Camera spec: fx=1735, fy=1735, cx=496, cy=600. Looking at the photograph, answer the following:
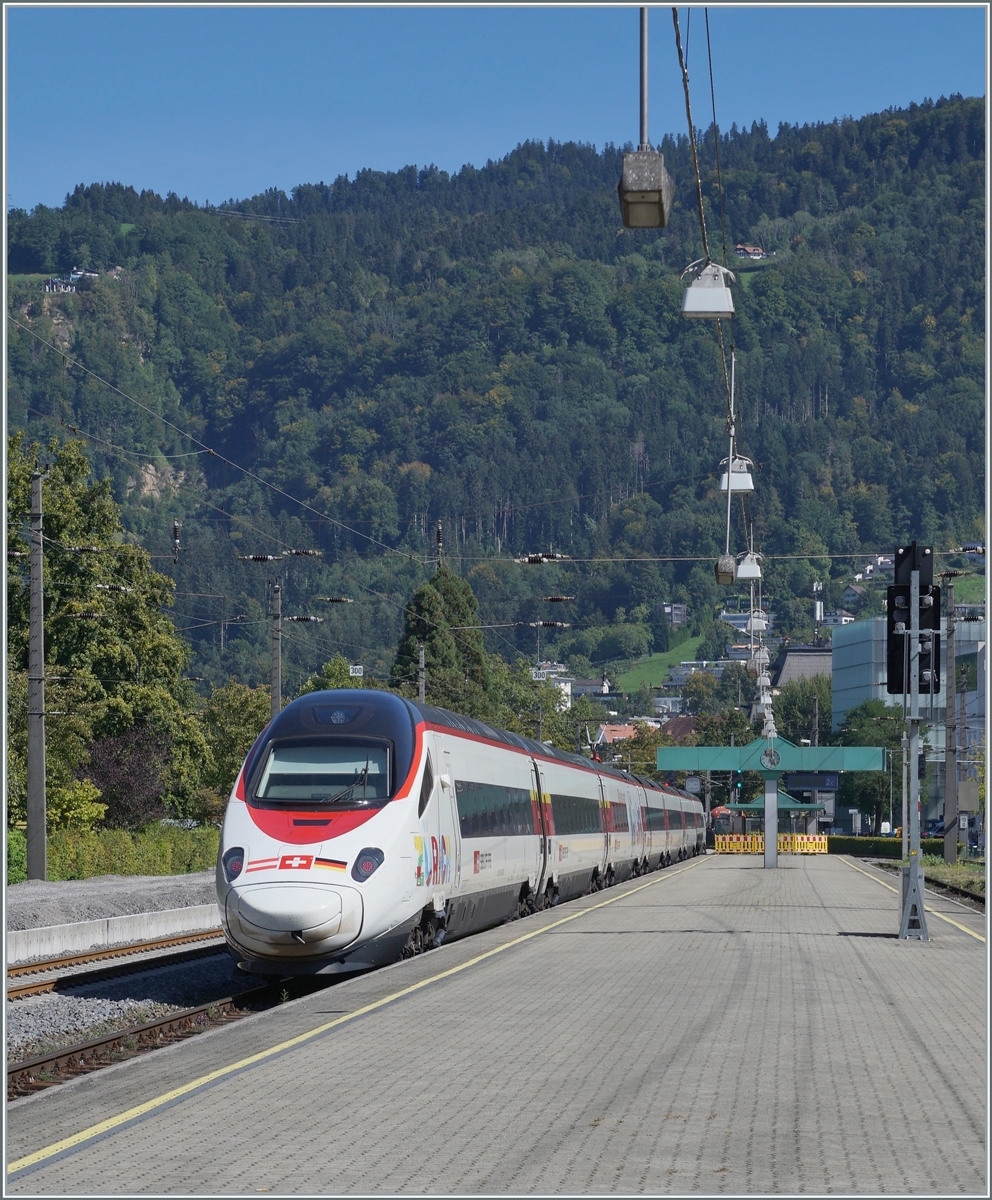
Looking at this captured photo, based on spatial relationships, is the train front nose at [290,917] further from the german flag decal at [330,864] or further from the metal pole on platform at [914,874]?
the metal pole on platform at [914,874]

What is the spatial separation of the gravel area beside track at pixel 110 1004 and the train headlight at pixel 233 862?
176 cm

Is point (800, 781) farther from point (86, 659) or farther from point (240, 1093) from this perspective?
point (240, 1093)

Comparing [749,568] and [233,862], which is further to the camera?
[749,568]

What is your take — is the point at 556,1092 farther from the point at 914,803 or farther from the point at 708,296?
the point at 914,803

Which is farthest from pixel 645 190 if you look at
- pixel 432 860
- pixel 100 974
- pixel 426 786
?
pixel 100 974

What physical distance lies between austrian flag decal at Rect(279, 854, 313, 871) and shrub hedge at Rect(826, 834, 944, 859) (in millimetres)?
59874

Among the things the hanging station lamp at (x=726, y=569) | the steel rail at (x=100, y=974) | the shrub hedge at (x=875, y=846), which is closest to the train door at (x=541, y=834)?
the hanging station lamp at (x=726, y=569)

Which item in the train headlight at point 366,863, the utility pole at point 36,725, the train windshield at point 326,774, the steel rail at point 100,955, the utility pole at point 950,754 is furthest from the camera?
the utility pole at point 950,754

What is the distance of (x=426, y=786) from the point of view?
790 inches

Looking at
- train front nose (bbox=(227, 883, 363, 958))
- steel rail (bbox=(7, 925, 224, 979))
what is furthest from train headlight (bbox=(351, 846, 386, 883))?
steel rail (bbox=(7, 925, 224, 979))

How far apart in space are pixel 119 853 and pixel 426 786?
26.7m

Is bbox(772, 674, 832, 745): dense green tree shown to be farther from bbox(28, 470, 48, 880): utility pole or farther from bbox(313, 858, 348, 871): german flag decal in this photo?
bbox(313, 858, 348, 871): german flag decal

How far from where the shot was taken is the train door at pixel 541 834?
100 feet

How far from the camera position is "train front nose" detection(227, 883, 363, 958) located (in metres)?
17.1
